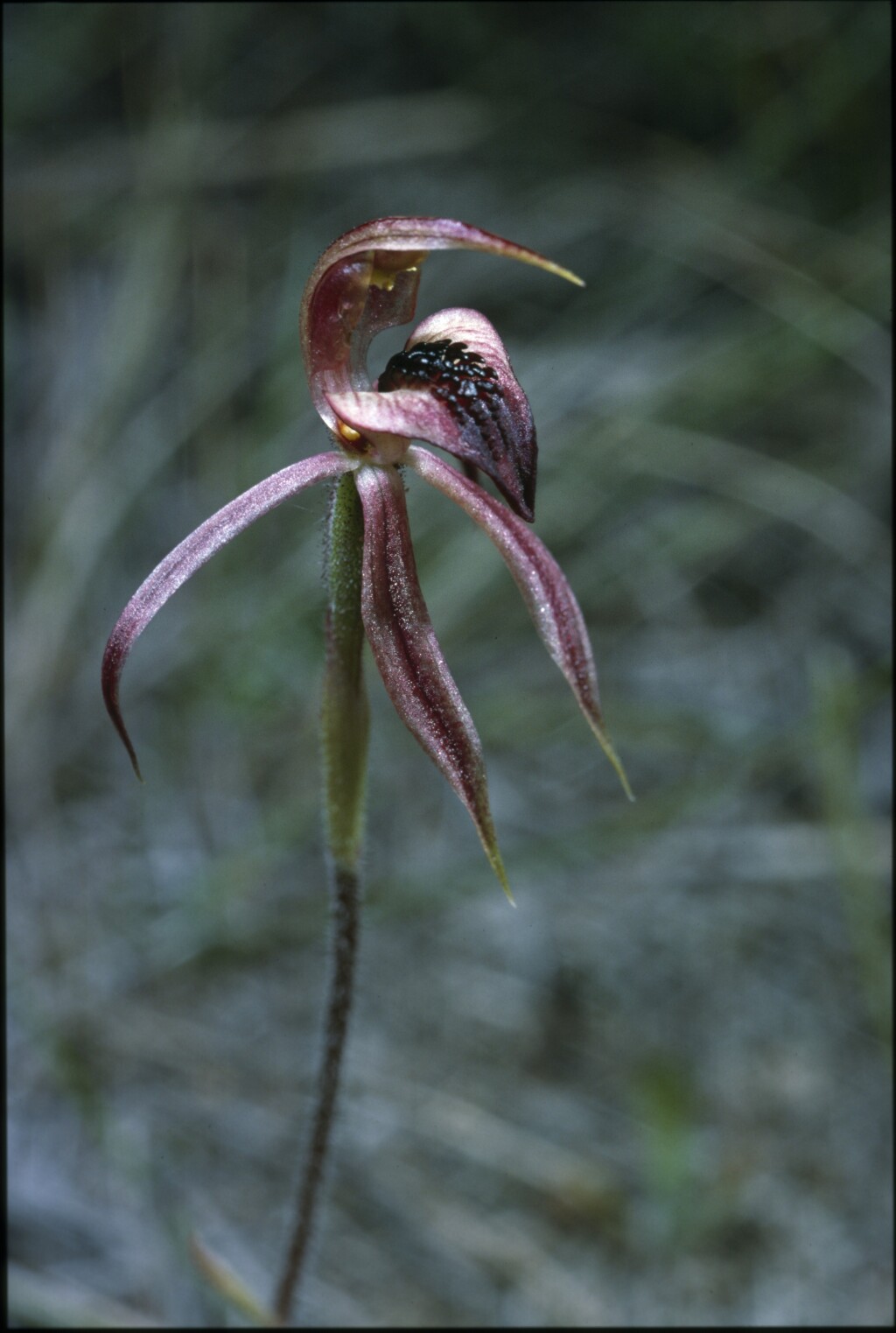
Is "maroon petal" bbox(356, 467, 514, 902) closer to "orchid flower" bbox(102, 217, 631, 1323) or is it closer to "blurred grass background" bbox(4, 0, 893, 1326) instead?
"orchid flower" bbox(102, 217, 631, 1323)

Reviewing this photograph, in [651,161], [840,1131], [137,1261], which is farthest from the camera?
[651,161]

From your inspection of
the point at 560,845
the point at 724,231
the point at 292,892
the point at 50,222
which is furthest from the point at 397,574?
the point at 50,222

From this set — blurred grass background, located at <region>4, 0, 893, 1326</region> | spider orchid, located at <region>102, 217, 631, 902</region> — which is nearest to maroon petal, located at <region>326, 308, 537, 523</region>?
spider orchid, located at <region>102, 217, 631, 902</region>

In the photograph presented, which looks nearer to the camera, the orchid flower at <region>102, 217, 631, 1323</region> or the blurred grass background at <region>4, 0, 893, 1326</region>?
the orchid flower at <region>102, 217, 631, 1323</region>

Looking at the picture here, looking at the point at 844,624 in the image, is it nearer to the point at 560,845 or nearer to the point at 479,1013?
the point at 560,845

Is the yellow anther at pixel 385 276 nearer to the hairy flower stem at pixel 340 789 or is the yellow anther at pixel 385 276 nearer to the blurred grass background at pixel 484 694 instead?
the hairy flower stem at pixel 340 789

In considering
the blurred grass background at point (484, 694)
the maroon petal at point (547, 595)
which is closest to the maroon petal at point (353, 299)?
the maroon petal at point (547, 595)
